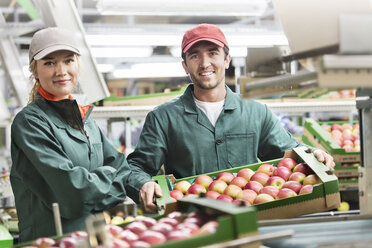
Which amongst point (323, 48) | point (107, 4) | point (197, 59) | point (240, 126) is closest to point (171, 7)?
point (107, 4)

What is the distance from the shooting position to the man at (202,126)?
9.94 feet

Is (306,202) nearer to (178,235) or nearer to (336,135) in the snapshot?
(178,235)

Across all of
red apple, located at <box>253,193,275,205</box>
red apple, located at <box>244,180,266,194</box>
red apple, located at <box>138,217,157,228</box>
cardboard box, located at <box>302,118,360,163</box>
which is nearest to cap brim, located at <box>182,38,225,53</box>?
red apple, located at <box>244,180,266,194</box>

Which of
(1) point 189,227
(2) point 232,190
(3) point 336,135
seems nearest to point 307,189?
(2) point 232,190

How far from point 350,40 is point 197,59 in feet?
5.43

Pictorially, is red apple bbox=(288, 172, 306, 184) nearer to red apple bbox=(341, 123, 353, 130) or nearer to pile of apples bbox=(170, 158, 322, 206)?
pile of apples bbox=(170, 158, 322, 206)

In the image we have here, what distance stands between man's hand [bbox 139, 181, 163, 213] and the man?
0.44 metres

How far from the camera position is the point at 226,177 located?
2.67m

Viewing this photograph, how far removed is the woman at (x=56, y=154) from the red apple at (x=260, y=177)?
703mm

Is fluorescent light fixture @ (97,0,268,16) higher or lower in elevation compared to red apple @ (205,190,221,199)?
higher

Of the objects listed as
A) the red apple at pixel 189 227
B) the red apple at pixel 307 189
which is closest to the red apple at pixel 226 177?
the red apple at pixel 307 189

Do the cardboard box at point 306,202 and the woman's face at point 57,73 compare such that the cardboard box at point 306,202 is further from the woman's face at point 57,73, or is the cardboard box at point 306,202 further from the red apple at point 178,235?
the red apple at point 178,235

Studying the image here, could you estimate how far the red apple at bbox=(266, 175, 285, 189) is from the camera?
2.49 meters

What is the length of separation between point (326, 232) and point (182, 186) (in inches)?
43.2
